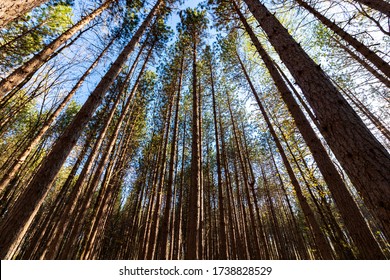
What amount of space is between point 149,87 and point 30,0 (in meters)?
9.63

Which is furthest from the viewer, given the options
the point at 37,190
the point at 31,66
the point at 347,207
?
the point at 31,66

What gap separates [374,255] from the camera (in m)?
2.72

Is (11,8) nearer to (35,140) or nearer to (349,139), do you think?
(349,139)

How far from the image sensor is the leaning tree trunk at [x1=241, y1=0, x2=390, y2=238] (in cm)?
135

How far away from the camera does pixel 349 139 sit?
160 cm

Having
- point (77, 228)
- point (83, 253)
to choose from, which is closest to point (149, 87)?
point (77, 228)

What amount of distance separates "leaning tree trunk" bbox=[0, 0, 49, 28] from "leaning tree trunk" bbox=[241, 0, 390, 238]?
3.45 m

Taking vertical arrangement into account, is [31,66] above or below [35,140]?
above

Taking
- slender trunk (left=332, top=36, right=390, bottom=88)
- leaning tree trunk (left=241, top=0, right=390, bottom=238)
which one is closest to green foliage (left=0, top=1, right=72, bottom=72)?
leaning tree trunk (left=241, top=0, right=390, bottom=238)

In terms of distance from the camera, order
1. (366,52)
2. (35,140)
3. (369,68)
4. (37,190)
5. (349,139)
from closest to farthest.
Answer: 1. (349,139)
2. (37,190)
3. (366,52)
4. (35,140)
5. (369,68)

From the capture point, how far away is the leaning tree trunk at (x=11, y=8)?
1.91 m

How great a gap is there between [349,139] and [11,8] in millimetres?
3806

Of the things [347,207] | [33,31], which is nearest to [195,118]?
[347,207]
